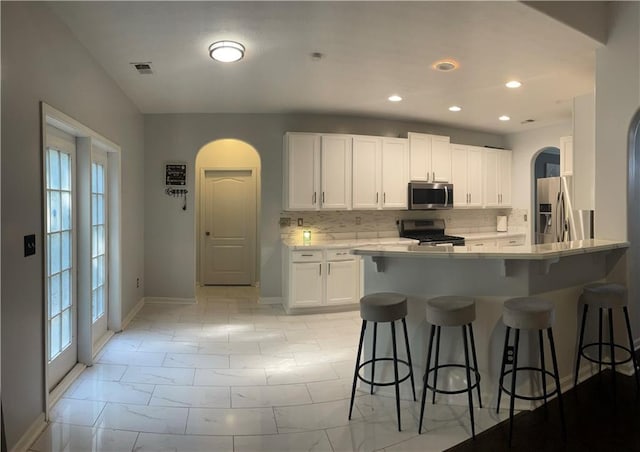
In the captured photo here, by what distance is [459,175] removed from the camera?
6.07 meters

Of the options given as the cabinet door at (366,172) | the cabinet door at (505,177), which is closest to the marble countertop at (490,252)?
the cabinet door at (366,172)

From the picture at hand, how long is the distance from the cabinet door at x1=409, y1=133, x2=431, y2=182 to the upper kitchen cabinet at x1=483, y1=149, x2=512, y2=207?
4.02 ft

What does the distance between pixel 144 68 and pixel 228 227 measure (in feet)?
11.3

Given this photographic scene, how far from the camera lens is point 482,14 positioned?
2.58 metres

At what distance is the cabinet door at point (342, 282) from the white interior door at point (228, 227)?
2.23 metres

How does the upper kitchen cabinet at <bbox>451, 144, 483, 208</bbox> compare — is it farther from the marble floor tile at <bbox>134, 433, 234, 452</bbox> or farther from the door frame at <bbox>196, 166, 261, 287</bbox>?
the marble floor tile at <bbox>134, 433, 234, 452</bbox>

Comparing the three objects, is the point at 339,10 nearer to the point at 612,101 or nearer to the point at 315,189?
the point at 612,101

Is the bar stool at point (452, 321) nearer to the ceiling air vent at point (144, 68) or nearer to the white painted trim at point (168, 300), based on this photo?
the ceiling air vent at point (144, 68)

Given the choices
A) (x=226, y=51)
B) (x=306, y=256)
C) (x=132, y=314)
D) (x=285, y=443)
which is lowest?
(x=285, y=443)

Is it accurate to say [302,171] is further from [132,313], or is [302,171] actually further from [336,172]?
[132,313]

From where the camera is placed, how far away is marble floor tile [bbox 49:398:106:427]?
8.00 feet

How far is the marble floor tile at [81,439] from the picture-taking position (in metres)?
2.16

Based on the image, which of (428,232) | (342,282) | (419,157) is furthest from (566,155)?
(342,282)

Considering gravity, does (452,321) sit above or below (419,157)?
below
